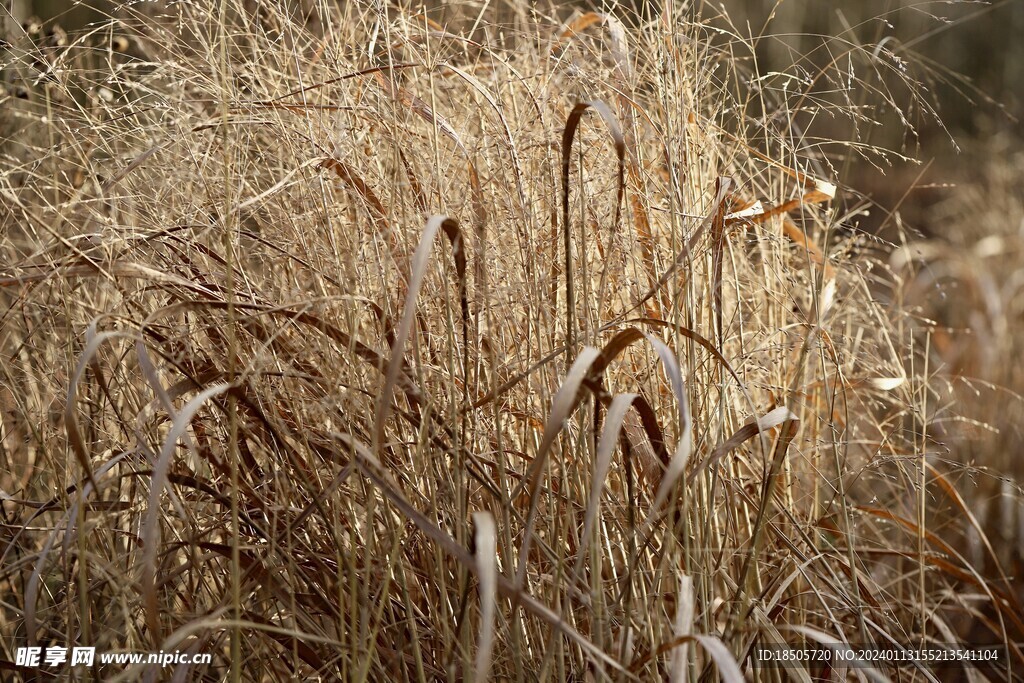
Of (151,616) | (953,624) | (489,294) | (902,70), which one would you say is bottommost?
(953,624)

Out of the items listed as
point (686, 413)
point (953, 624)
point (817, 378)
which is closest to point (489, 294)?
point (686, 413)

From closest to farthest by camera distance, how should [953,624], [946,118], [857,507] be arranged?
[857,507], [953,624], [946,118]

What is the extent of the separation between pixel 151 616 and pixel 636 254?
817mm

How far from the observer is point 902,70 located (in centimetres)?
112

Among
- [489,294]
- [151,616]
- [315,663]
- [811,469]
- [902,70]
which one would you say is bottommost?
[315,663]

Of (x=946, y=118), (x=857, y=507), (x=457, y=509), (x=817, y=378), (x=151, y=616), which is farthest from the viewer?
(x=946, y=118)

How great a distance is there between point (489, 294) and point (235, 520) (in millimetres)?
427

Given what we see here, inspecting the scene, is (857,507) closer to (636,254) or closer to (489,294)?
(636,254)

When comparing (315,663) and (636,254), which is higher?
(636,254)

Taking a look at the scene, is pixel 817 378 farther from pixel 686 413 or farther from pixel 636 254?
pixel 686 413

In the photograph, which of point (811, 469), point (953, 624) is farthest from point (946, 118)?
point (811, 469)

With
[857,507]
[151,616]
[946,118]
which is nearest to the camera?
[151,616]

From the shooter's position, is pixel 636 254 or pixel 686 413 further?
pixel 636 254

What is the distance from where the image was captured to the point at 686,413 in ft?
2.61
